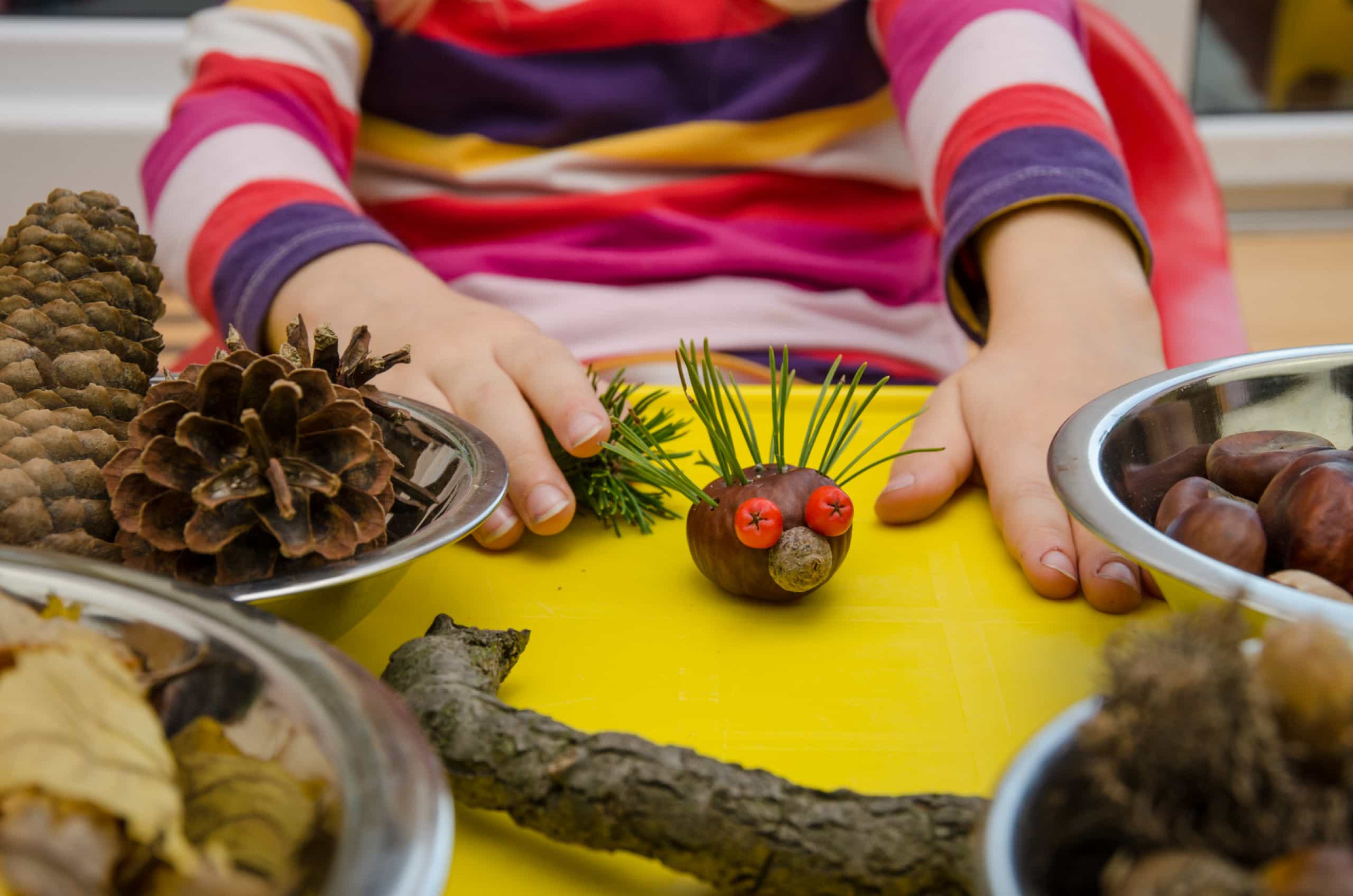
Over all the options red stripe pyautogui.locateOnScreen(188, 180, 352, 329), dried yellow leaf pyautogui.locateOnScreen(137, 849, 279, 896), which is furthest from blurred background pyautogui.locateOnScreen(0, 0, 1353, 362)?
dried yellow leaf pyautogui.locateOnScreen(137, 849, 279, 896)

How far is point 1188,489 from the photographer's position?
12.9 inches

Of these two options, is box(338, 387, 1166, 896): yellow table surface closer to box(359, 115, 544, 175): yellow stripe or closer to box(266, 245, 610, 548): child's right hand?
box(266, 245, 610, 548): child's right hand

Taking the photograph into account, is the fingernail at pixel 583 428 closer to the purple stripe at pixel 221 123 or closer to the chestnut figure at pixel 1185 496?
the chestnut figure at pixel 1185 496

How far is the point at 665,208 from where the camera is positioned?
685 mm

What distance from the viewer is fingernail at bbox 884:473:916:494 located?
0.43m

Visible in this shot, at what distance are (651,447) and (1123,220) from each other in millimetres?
274

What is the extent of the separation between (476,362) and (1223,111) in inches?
62.5

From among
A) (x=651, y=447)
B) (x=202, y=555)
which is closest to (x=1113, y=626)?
(x=651, y=447)

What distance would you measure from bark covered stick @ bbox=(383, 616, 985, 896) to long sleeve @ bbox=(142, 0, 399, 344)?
1.13 ft

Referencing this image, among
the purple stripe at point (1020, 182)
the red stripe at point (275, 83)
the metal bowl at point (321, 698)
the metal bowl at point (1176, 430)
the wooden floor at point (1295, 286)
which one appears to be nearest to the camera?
the metal bowl at point (321, 698)

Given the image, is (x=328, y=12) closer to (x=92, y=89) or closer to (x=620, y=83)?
(x=620, y=83)

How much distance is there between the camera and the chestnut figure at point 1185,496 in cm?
32

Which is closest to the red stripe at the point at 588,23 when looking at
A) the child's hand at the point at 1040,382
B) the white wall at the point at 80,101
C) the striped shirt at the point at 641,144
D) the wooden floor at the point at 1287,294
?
the striped shirt at the point at 641,144

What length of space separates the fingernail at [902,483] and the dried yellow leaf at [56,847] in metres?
0.30
